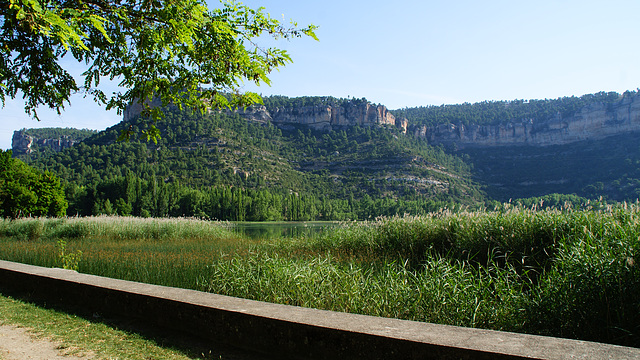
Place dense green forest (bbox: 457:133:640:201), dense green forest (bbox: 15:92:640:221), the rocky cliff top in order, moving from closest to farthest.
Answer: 1. dense green forest (bbox: 15:92:640:221)
2. dense green forest (bbox: 457:133:640:201)
3. the rocky cliff top

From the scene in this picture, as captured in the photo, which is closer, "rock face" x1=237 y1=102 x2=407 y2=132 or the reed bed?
the reed bed

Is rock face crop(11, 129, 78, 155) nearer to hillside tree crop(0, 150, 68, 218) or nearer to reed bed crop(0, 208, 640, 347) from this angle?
hillside tree crop(0, 150, 68, 218)

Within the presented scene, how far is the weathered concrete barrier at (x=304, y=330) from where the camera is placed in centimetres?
217

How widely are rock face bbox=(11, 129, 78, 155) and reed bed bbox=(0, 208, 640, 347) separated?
505ft

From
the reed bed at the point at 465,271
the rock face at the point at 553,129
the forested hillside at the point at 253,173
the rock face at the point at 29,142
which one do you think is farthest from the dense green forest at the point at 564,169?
the rock face at the point at 29,142

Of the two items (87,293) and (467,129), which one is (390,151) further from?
(87,293)

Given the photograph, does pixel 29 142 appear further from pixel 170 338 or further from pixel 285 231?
pixel 170 338

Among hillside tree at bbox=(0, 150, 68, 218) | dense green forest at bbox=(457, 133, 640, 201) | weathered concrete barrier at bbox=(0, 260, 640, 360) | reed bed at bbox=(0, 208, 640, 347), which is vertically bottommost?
dense green forest at bbox=(457, 133, 640, 201)

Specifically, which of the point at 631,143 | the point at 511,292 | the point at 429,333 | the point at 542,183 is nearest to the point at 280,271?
the point at 511,292

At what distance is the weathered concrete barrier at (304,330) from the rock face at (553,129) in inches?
4883

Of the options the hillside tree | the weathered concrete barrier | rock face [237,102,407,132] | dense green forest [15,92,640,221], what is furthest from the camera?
rock face [237,102,407,132]

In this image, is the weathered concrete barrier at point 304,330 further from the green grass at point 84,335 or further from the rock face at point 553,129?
the rock face at point 553,129

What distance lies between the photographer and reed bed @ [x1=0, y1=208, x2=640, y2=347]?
3.60m

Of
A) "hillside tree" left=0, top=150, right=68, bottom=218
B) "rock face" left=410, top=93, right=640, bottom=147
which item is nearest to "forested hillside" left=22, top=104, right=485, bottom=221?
"hillside tree" left=0, top=150, right=68, bottom=218
